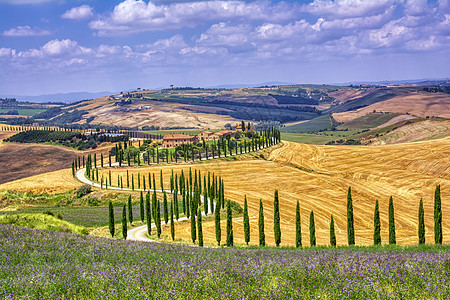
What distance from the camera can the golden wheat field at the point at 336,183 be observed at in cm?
7894

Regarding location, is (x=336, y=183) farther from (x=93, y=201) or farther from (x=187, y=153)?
(x=93, y=201)

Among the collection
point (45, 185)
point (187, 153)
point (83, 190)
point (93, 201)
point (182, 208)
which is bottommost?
point (182, 208)

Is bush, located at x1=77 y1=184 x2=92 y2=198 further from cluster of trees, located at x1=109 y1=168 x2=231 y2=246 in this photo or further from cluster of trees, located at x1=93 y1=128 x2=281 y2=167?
cluster of trees, located at x1=93 y1=128 x2=281 y2=167

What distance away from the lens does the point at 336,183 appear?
119188mm

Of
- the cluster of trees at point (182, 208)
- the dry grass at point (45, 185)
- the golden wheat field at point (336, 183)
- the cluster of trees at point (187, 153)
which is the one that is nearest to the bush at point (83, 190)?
the dry grass at point (45, 185)

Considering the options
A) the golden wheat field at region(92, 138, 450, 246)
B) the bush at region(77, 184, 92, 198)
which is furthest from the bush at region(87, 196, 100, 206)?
the golden wheat field at region(92, 138, 450, 246)

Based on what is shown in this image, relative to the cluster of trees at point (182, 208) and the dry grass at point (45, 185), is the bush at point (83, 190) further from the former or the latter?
the cluster of trees at point (182, 208)

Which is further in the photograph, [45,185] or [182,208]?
[45,185]

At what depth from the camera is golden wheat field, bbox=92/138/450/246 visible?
7894 cm

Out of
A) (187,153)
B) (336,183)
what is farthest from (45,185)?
(336,183)

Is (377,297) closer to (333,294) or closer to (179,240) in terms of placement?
(333,294)

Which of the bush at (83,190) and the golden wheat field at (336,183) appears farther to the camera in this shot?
the bush at (83,190)

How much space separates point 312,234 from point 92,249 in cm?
3677

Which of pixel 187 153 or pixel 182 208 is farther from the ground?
pixel 187 153
